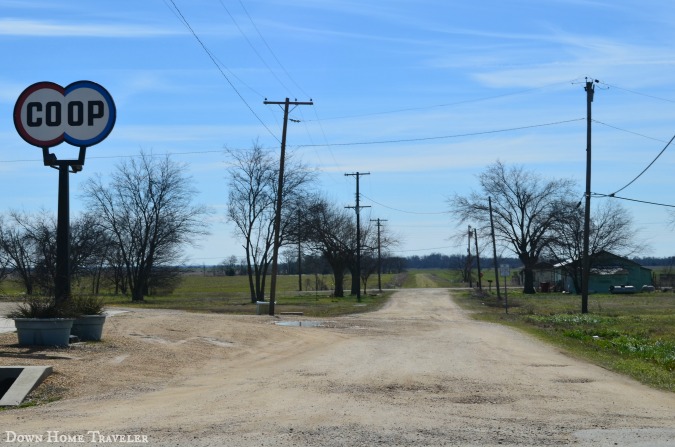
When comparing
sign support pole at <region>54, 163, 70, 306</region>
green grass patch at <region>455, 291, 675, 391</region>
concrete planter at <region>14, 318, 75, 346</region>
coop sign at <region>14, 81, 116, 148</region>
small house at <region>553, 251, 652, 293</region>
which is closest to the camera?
concrete planter at <region>14, 318, 75, 346</region>

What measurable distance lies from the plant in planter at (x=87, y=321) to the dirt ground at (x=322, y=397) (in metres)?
0.55

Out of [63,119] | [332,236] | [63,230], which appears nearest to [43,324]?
[63,230]

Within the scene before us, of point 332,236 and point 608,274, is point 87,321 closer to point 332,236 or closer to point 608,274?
point 332,236

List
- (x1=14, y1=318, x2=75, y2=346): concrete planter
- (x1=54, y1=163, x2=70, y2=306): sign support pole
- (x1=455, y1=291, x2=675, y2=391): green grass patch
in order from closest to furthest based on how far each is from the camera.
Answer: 1. (x1=14, y1=318, x2=75, y2=346): concrete planter
2. (x1=455, y1=291, x2=675, y2=391): green grass patch
3. (x1=54, y1=163, x2=70, y2=306): sign support pole

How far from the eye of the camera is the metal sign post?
54.7 feet

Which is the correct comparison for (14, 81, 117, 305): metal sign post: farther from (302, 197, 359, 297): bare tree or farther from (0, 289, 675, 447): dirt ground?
(302, 197, 359, 297): bare tree

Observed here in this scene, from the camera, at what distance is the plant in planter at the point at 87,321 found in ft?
55.1

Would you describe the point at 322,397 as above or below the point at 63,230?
below

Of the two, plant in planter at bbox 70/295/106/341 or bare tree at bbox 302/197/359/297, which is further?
bare tree at bbox 302/197/359/297

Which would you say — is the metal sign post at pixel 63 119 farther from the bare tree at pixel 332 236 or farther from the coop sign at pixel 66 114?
the bare tree at pixel 332 236

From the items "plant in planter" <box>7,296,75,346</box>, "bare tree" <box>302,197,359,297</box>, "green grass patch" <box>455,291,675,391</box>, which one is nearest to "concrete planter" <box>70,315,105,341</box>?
"plant in planter" <box>7,296,75,346</box>

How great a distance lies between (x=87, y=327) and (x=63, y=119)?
14.8 feet

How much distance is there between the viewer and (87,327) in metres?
16.9

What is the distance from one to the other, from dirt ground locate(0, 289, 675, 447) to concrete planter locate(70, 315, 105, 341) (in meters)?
0.53
